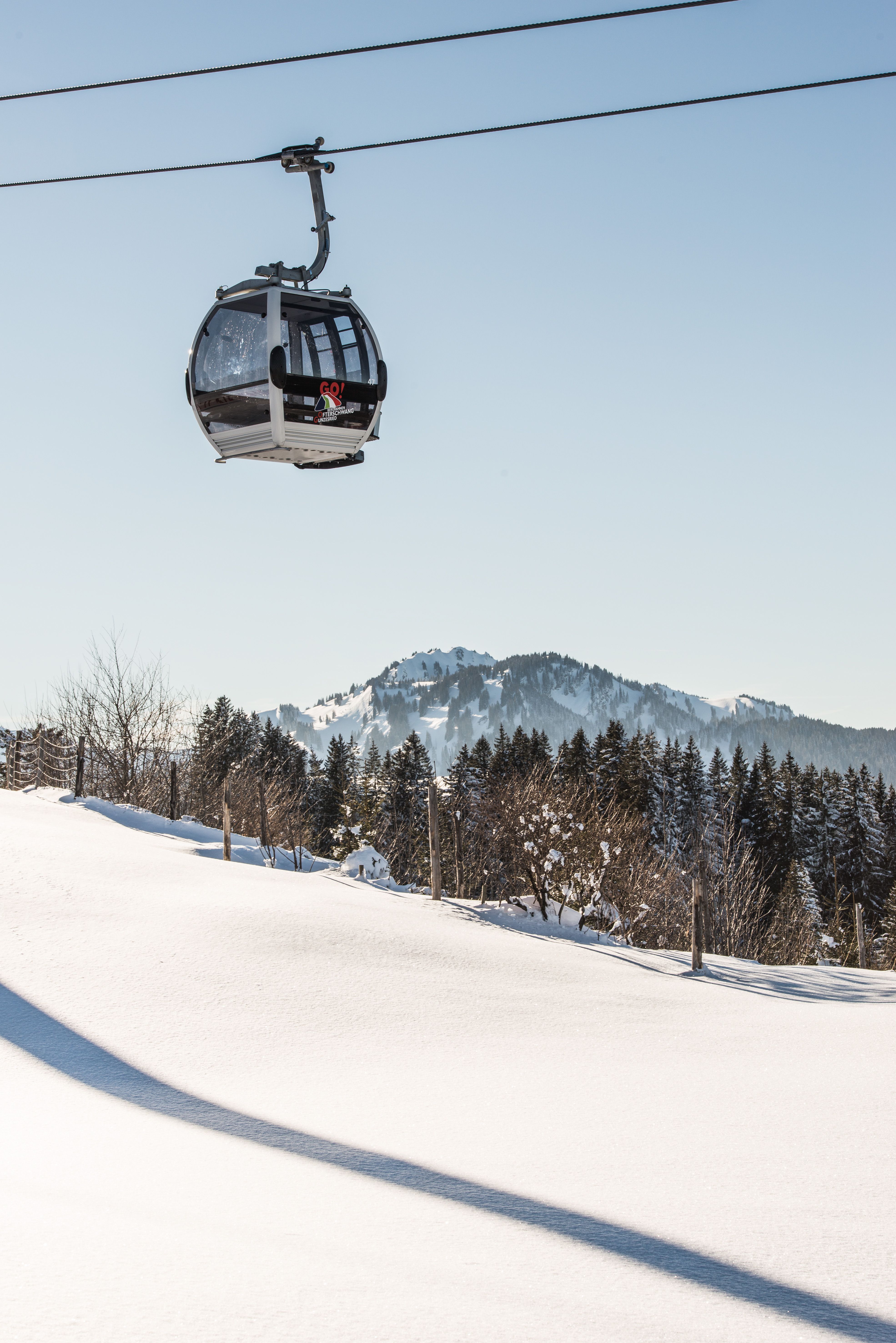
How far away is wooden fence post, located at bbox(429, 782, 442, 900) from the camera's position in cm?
1609

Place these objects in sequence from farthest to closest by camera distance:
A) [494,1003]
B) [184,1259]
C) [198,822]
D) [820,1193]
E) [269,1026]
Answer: [198,822], [494,1003], [269,1026], [820,1193], [184,1259]

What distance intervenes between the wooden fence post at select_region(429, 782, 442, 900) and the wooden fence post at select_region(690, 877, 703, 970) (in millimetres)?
3943

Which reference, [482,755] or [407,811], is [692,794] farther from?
[407,811]

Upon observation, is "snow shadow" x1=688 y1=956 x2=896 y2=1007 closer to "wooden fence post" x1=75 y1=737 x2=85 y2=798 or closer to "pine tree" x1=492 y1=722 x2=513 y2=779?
"wooden fence post" x1=75 y1=737 x2=85 y2=798

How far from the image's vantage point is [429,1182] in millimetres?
4223

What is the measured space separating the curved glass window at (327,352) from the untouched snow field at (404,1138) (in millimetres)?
4857

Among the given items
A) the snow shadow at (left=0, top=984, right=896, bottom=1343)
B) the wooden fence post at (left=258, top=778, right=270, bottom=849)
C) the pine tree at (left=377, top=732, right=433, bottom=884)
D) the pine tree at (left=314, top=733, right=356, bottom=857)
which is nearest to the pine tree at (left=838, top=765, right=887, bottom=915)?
the pine tree at (left=377, top=732, right=433, bottom=884)

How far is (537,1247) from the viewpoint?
3.40m

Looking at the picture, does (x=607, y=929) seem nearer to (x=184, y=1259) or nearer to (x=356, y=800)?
(x=184, y=1259)

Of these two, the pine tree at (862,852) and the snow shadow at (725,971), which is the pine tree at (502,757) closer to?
the pine tree at (862,852)

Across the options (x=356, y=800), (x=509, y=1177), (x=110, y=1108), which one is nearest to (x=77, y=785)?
(x=110, y=1108)

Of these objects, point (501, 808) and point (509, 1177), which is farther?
point (501, 808)

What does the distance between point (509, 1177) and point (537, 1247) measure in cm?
96

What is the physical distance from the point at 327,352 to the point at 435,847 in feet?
31.8
